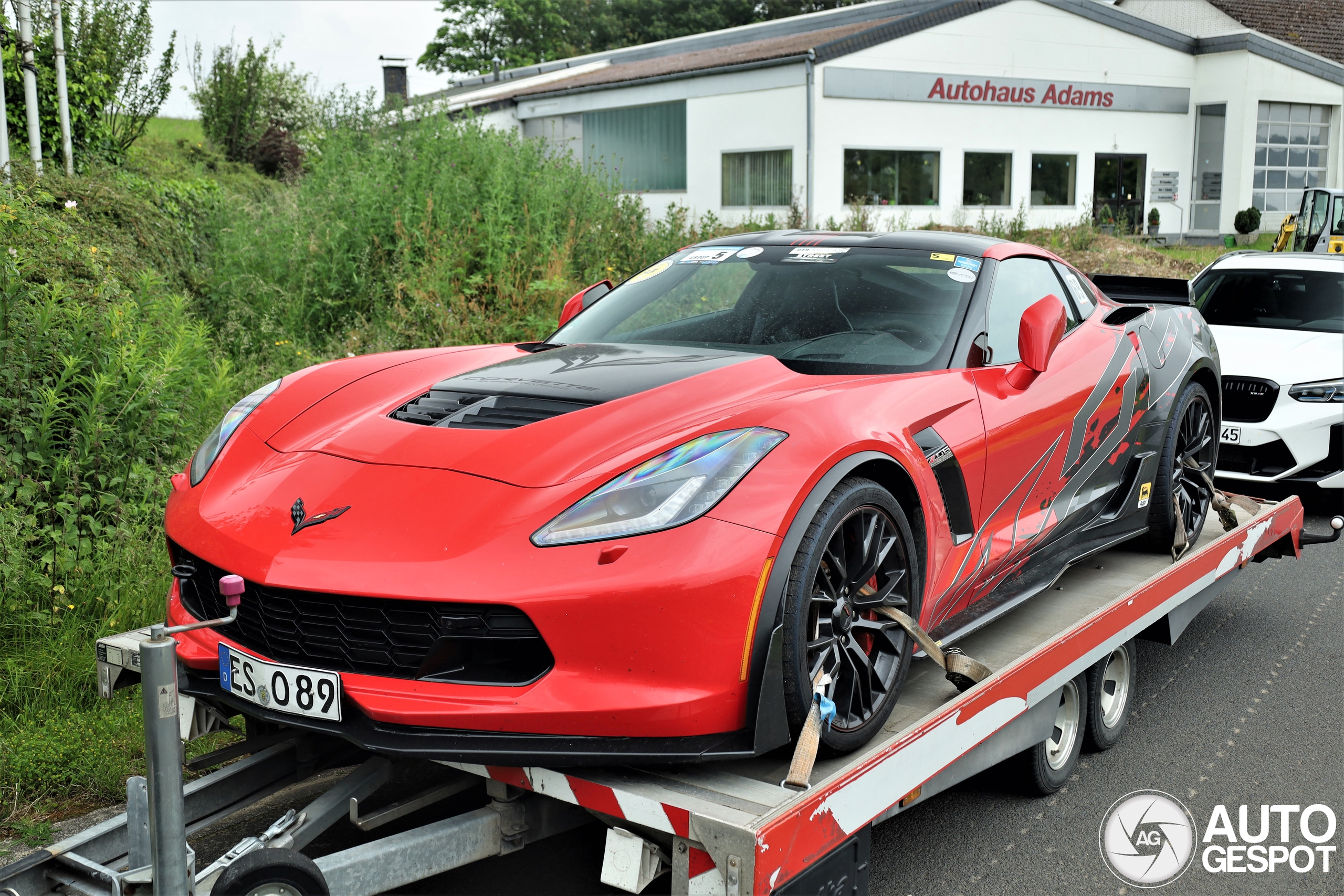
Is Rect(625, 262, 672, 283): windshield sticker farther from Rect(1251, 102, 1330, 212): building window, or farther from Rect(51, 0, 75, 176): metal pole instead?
Rect(1251, 102, 1330, 212): building window

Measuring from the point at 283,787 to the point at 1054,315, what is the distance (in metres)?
2.87

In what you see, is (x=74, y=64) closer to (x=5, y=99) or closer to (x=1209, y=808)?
(x=5, y=99)

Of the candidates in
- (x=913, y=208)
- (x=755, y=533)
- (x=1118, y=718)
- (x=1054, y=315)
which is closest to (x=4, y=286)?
(x=755, y=533)

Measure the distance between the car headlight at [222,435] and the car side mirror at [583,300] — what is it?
4.06ft

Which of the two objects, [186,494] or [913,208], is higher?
[913,208]

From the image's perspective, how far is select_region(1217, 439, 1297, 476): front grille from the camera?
7332 millimetres

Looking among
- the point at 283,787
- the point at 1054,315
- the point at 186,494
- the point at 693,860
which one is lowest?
the point at 283,787

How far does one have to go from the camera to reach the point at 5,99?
29.8 ft

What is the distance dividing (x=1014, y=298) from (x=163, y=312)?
203 inches

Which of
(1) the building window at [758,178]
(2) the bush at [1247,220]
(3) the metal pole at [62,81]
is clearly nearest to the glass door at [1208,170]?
(2) the bush at [1247,220]

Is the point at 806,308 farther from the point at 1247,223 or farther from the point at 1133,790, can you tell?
the point at 1247,223

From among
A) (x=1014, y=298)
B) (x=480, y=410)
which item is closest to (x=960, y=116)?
(x=1014, y=298)

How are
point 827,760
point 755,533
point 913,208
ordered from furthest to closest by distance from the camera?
point 913,208
point 827,760
point 755,533

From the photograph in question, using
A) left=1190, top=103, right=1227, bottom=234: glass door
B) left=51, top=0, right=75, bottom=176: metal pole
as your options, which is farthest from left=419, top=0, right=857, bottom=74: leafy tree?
left=51, top=0, right=75, bottom=176: metal pole
